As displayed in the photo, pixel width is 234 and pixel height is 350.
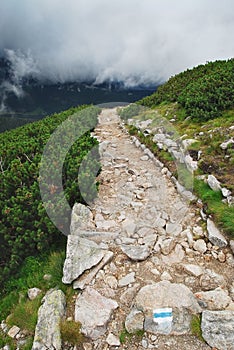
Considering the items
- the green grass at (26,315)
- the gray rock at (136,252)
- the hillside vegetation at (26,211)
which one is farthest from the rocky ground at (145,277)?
the hillside vegetation at (26,211)

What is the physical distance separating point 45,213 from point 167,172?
415 centimetres

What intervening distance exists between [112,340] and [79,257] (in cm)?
184

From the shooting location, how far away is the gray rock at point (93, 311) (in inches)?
182

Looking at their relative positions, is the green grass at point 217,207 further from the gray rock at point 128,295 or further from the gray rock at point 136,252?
the gray rock at point 128,295

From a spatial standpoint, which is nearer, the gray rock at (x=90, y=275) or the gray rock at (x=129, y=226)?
the gray rock at (x=90, y=275)

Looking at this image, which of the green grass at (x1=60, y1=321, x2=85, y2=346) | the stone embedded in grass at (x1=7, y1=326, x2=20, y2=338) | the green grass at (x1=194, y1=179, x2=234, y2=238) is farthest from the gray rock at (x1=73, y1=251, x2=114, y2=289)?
the green grass at (x1=194, y1=179, x2=234, y2=238)

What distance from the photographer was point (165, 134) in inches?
472

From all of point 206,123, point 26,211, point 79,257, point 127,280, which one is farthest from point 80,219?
point 206,123

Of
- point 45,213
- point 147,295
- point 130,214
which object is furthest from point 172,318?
point 45,213

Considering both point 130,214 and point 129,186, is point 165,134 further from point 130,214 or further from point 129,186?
point 130,214

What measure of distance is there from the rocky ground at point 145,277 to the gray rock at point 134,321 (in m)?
0.01

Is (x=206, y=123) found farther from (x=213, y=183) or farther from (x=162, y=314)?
(x=162, y=314)

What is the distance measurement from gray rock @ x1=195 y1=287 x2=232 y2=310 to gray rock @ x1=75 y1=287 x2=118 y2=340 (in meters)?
1.54

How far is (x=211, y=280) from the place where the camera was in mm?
5109
